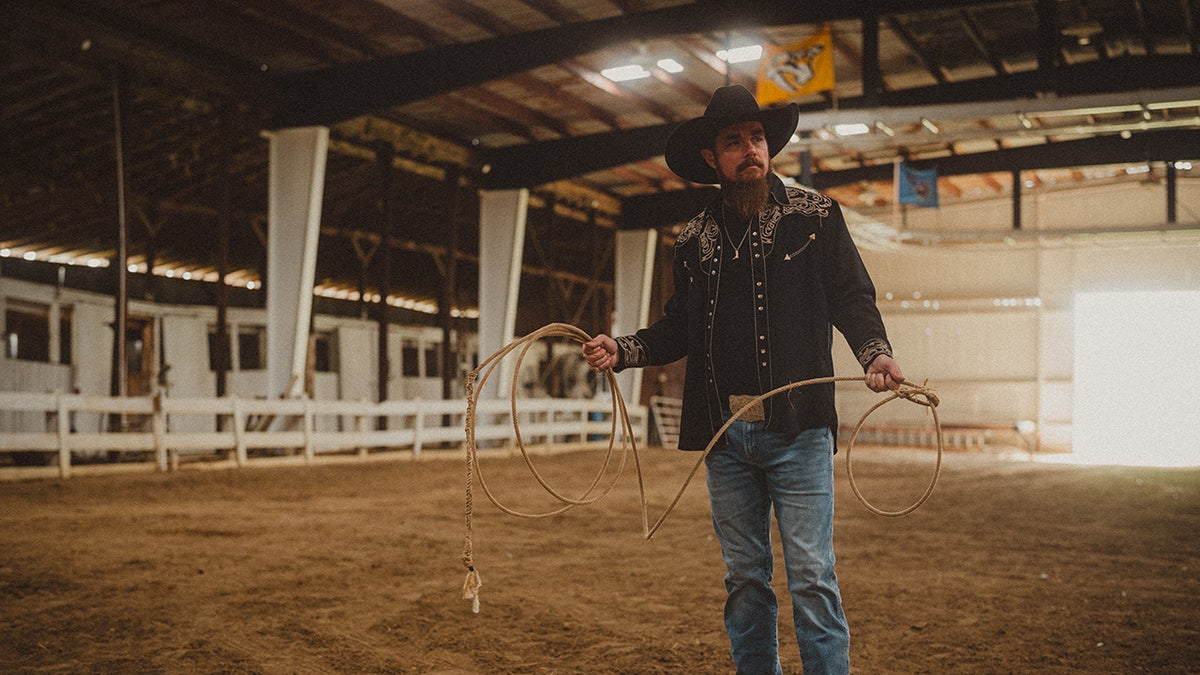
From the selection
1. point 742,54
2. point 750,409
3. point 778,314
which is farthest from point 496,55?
point 750,409

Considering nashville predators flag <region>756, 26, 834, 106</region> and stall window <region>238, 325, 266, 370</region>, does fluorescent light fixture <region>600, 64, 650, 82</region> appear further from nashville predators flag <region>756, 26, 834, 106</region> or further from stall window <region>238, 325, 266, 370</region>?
stall window <region>238, 325, 266, 370</region>

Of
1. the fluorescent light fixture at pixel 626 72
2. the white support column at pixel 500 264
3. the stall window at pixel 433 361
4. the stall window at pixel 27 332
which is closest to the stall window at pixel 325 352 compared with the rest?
the stall window at pixel 433 361

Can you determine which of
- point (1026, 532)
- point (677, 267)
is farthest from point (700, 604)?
point (1026, 532)

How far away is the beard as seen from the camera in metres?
3.06

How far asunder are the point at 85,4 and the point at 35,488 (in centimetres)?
625

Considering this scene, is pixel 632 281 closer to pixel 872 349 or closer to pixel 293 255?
pixel 293 255

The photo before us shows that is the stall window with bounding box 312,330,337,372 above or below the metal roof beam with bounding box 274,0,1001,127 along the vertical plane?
below

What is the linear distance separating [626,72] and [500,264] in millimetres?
5337

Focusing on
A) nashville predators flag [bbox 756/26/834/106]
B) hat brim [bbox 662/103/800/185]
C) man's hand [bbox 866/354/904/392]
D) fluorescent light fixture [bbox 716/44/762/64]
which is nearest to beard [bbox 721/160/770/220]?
hat brim [bbox 662/103/800/185]

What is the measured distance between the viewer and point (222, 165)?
14.1 m

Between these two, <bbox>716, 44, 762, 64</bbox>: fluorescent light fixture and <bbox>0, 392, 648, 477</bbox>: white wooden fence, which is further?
<bbox>716, 44, 762, 64</bbox>: fluorescent light fixture

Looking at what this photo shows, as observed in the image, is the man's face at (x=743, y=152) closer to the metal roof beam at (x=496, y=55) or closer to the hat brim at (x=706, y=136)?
the hat brim at (x=706, y=136)

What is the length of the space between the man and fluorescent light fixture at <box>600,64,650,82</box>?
11.9 m

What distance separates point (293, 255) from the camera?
47.7 ft
